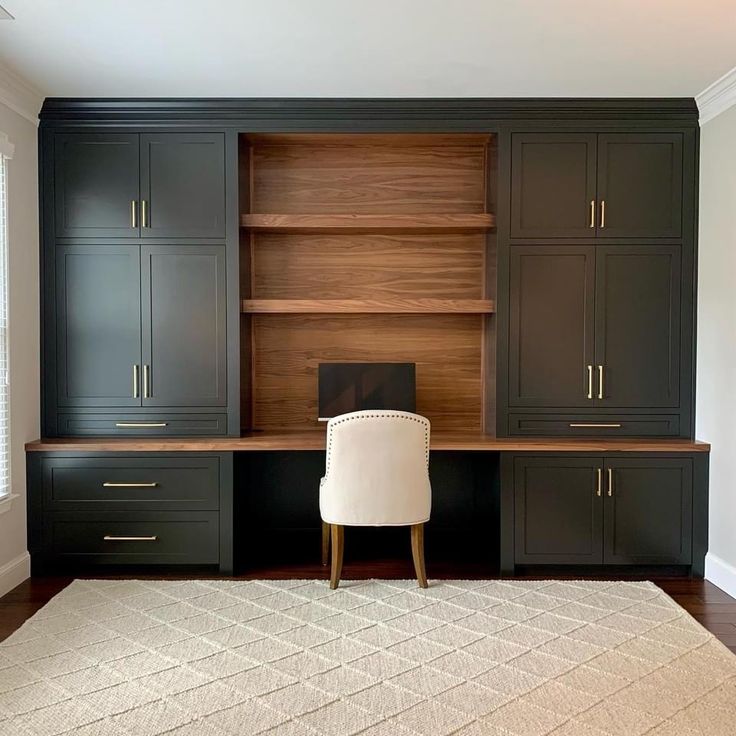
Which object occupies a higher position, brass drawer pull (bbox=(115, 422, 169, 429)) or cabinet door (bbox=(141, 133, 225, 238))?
cabinet door (bbox=(141, 133, 225, 238))

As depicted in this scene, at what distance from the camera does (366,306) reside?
4051mm

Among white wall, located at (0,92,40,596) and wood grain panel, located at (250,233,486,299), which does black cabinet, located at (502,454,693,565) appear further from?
white wall, located at (0,92,40,596)

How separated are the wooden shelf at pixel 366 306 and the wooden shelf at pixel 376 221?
43 centimetres

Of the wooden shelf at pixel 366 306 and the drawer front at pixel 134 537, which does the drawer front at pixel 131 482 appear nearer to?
the drawer front at pixel 134 537

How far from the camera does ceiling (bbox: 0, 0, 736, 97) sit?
280cm

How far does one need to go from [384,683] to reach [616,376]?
2242 mm

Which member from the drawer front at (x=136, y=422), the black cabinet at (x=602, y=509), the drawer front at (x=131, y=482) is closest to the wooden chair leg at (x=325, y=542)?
the drawer front at (x=131, y=482)

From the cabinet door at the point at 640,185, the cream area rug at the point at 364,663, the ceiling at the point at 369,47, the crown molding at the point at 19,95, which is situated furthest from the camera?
the cabinet door at the point at 640,185

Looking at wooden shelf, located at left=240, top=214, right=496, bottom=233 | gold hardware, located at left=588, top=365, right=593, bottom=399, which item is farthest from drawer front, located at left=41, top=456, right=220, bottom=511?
gold hardware, located at left=588, top=365, right=593, bottom=399

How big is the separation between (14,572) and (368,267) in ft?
8.62

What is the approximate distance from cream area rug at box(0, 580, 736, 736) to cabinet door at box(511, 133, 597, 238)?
1.96 meters

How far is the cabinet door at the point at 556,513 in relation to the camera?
378 cm

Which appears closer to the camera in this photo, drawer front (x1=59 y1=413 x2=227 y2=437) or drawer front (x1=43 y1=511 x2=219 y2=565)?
drawer front (x1=43 y1=511 x2=219 y2=565)

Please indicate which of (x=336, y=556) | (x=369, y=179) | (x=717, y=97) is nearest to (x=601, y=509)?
(x=336, y=556)
